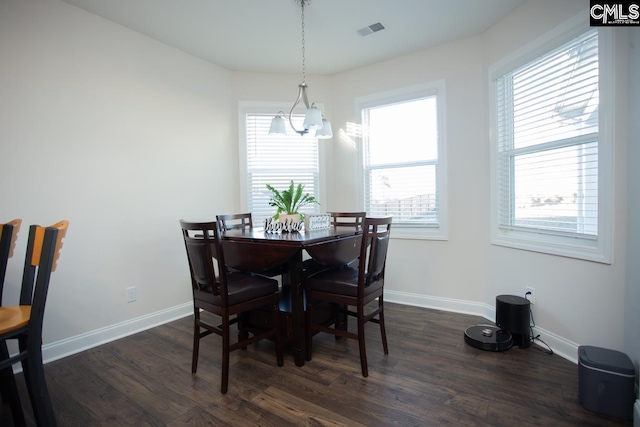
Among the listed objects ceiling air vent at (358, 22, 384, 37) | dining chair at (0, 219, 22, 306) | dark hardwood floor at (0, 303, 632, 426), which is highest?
ceiling air vent at (358, 22, 384, 37)

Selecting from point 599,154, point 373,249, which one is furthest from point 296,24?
point 599,154

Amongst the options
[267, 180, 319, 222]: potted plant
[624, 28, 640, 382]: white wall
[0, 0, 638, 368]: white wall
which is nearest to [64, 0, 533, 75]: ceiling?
[0, 0, 638, 368]: white wall

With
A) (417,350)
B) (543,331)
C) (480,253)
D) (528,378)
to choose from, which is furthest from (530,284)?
(417,350)

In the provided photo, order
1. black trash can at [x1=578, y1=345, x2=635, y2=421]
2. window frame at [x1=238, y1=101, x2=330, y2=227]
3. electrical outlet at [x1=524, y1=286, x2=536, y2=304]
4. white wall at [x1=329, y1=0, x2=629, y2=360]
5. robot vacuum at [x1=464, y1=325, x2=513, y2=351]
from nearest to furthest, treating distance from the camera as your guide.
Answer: black trash can at [x1=578, y1=345, x2=635, y2=421] < white wall at [x1=329, y1=0, x2=629, y2=360] < robot vacuum at [x1=464, y1=325, x2=513, y2=351] < electrical outlet at [x1=524, y1=286, x2=536, y2=304] < window frame at [x1=238, y1=101, x2=330, y2=227]

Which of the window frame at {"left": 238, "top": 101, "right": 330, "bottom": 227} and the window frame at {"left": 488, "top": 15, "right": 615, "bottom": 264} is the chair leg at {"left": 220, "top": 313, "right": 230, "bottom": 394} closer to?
the window frame at {"left": 238, "top": 101, "right": 330, "bottom": 227}

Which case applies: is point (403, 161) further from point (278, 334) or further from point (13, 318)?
point (13, 318)

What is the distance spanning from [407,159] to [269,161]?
61.5 inches

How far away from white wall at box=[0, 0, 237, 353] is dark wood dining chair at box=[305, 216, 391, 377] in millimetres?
1622

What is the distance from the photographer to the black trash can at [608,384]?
1569mm

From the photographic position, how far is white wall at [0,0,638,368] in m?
2.15

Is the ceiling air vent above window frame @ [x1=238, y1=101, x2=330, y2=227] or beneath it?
above

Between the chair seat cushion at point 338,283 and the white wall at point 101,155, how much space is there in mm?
1646

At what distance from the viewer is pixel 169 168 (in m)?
3.08

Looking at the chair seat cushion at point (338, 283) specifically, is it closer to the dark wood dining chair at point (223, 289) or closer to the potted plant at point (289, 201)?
the dark wood dining chair at point (223, 289)
